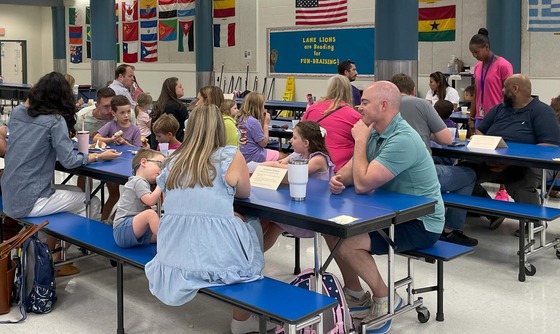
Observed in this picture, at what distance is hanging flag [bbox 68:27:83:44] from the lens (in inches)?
860

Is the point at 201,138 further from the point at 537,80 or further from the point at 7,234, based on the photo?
the point at 537,80

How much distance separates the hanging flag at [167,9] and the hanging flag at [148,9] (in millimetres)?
276

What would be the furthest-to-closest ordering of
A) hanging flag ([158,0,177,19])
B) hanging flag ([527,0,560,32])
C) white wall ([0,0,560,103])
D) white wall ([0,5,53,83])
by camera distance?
white wall ([0,5,53,83])
hanging flag ([158,0,177,19])
white wall ([0,0,560,103])
hanging flag ([527,0,560,32])

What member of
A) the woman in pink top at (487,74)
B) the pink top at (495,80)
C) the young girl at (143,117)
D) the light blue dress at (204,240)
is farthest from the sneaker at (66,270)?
the pink top at (495,80)

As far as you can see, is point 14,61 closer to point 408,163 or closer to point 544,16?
point 544,16

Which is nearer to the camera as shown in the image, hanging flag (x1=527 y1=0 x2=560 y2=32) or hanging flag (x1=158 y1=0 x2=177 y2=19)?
hanging flag (x1=527 y1=0 x2=560 y2=32)

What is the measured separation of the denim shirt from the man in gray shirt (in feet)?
7.95

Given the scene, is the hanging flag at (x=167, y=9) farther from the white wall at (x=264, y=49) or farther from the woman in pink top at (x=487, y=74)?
the woman in pink top at (x=487, y=74)

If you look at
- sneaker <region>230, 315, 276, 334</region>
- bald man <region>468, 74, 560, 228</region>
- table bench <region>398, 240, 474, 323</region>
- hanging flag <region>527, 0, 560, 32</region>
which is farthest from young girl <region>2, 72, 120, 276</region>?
hanging flag <region>527, 0, 560, 32</region>

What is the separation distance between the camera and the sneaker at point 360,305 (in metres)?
3.86

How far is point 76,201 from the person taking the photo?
487cm

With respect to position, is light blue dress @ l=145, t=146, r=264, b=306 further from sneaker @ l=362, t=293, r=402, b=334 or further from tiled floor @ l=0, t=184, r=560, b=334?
sneaker @ l=362, t=293, r=402, b=334

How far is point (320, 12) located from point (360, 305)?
1104 cm

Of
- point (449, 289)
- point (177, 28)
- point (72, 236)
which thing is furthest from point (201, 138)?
point (177, 28)
